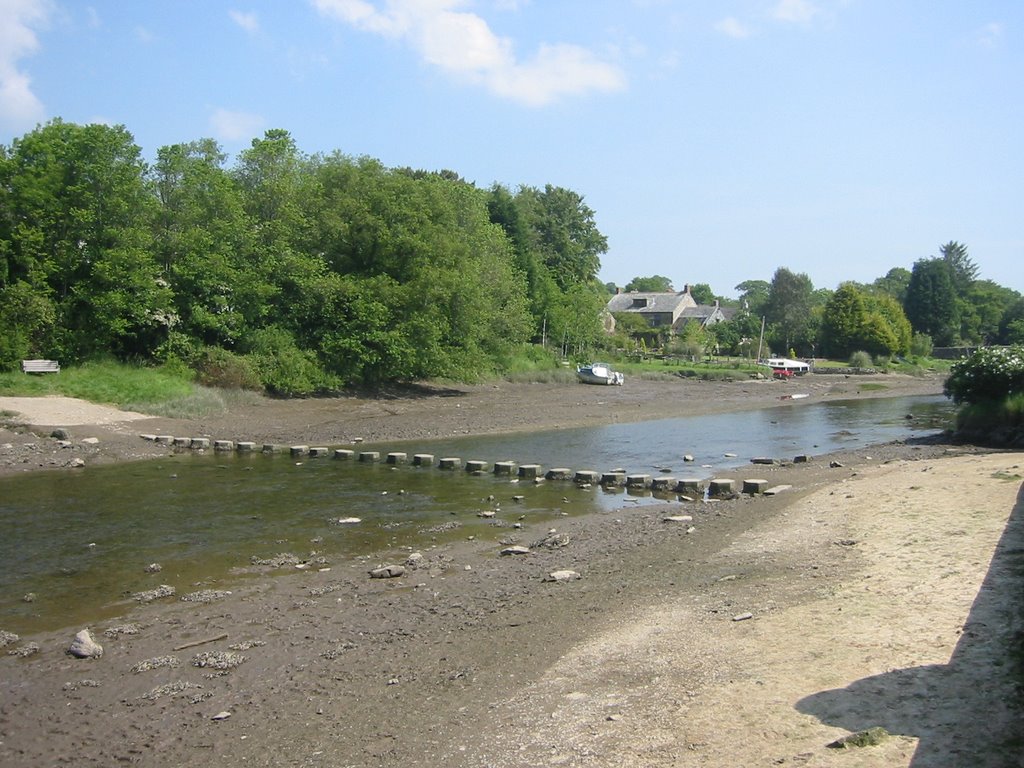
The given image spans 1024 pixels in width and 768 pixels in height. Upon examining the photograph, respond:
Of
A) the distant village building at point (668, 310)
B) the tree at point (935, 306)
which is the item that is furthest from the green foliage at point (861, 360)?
the distant village building at point (668, 310)

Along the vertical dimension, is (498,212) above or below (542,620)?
above

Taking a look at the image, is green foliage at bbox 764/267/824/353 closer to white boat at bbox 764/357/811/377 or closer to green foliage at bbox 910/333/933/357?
green foliage at bbox 910/333/933/357

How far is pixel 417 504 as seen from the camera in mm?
19203

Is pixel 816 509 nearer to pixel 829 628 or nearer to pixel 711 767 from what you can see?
pixel 829 628

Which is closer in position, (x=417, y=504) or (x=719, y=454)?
(x=417, y=504)

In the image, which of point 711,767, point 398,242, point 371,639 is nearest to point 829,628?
point 711,767

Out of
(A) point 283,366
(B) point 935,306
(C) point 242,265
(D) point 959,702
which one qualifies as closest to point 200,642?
(D) point 959,702

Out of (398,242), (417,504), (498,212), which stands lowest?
(417,504)

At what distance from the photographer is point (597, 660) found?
852cm

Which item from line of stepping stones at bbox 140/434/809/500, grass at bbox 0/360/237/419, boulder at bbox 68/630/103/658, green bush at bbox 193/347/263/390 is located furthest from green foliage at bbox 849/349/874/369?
boulder at bbox 68/630/103/658

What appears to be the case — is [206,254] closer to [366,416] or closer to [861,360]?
[366,416]

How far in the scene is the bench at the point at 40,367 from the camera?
34156 mm

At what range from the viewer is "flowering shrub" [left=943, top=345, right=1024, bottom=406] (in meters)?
29.0

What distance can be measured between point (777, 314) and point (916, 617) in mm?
105098
